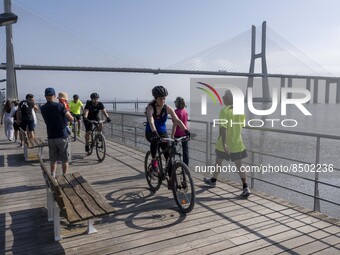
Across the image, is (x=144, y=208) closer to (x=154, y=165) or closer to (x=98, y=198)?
(x=154, y=165)

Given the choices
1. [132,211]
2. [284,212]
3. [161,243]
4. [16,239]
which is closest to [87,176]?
[132,211]

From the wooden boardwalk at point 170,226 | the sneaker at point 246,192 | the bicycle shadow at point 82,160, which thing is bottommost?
the wooden boardwalk at point 170,226

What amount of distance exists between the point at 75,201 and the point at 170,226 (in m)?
1.12

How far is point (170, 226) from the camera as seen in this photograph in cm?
374

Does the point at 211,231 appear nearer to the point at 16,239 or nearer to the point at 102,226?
the point at 102,226

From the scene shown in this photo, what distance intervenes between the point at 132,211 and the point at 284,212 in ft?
6.49

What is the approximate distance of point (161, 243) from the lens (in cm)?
332

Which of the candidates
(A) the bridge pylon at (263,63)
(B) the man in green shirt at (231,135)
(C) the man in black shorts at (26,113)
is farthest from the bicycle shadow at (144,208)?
(A) the bridge pylon at (263,63)

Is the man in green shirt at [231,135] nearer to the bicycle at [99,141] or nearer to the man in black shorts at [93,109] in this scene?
the bicycle at [99,141]

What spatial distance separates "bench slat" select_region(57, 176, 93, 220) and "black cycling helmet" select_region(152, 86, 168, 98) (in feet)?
5.38

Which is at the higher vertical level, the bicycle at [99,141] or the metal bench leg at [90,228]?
the bicycle at [99,141]

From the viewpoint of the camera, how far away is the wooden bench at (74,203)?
297 centimetres

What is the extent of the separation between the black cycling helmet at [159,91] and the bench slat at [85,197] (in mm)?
1559

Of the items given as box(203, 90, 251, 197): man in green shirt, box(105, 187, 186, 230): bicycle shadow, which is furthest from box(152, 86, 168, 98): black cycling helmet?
box(105, 187, 186, 230): bicycle shadow
